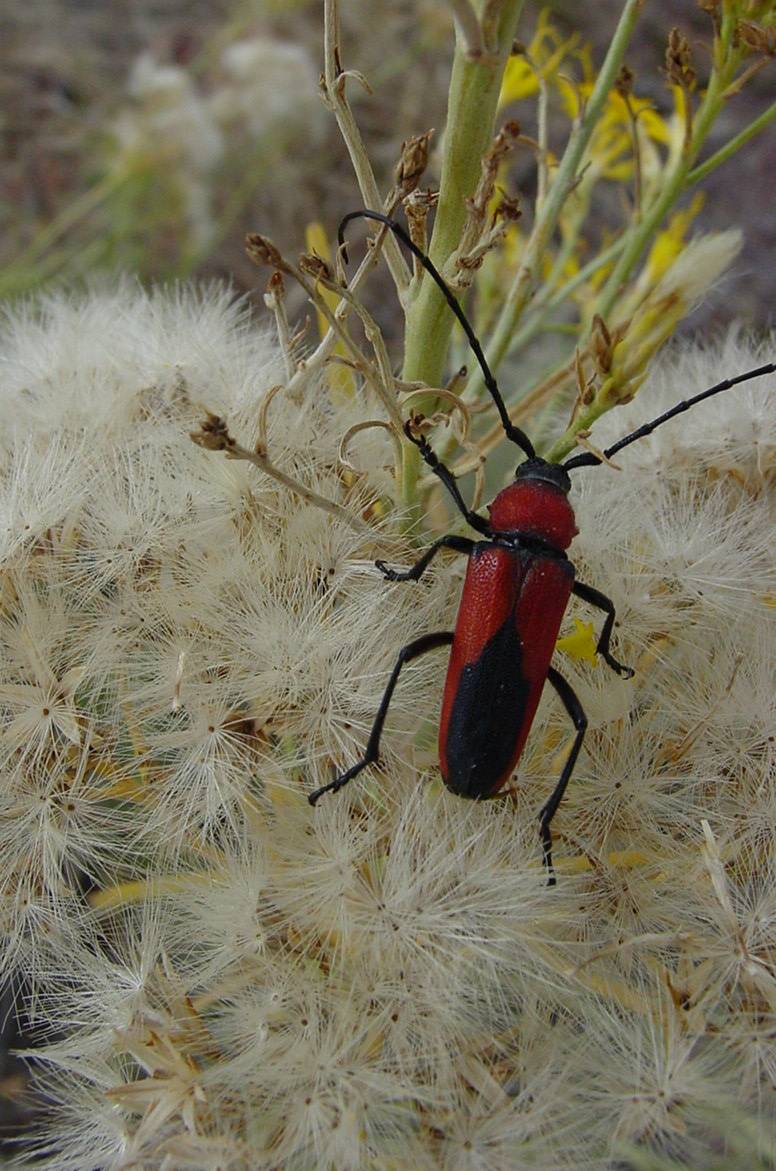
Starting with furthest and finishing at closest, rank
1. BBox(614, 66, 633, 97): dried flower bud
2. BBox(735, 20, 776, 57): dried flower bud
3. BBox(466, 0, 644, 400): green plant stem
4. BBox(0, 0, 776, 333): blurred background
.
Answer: BBox(0, 0, 776, 333): blurred background
BBox(614, 66, 633, 97): dried flower bud
BBox(466, 0, 644, 400): green plant stem
BBox(735, 20, 776, 57): dried flower bud

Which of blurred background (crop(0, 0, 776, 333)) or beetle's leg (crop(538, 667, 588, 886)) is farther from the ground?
blurred background (crop(0, 0, 776, 333))

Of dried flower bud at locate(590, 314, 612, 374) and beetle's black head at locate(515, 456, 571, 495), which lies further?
beetle's black head at locate(515, 456, 571, 495)

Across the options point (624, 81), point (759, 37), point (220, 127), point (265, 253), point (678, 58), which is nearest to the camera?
point (265, 253)

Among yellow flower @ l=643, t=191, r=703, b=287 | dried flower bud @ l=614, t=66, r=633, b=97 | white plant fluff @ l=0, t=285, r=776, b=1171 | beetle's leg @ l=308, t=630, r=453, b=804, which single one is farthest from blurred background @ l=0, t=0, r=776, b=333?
beetle's leg @ l=308, t=630, r=453, b=804

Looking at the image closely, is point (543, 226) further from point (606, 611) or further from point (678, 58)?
point (606, 611)

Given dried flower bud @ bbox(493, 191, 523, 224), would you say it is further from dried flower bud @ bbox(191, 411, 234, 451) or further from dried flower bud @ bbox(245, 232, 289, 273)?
dried flower bud @ bbox(191, 411, 234, 451)

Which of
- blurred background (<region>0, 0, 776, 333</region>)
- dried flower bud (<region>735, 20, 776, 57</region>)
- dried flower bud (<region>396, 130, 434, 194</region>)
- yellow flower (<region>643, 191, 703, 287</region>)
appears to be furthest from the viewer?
blurred background (<region>0, 0, 776, 333</region>)

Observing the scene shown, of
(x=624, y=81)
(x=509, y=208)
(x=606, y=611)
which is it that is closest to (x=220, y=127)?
(x=624, y=81)

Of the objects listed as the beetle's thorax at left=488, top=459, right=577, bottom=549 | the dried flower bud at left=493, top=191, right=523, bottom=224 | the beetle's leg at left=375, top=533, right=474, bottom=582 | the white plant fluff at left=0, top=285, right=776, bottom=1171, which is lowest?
the white plant fluff at left=0, top=285, right=776, bottom=1171
